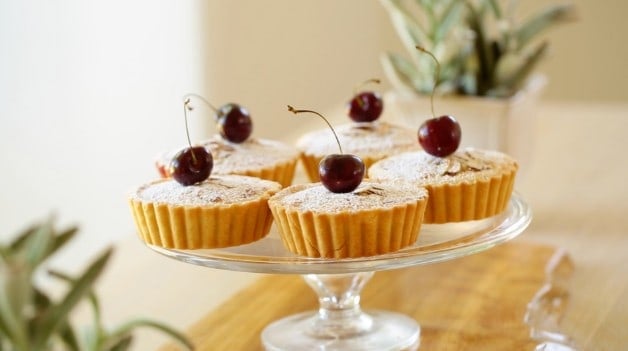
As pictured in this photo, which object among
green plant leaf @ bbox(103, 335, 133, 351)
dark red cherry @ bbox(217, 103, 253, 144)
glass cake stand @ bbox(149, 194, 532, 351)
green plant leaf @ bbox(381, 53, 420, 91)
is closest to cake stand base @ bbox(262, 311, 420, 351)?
glass cake stand @ bbox(149, 194, 532, 351)

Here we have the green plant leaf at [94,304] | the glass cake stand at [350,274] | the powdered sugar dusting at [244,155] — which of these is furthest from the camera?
the powdered sugar dusting at [244,155]

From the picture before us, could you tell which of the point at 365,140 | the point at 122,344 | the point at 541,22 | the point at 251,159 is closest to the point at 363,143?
the point at 365,140

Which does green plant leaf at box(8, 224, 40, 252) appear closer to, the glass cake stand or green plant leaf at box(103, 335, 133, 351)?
green plant leaf at box(103, 335, 133, 351)

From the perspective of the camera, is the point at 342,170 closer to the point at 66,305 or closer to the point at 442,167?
the point at 442,167

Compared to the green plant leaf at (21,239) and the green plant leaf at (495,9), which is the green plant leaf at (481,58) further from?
the green plant leaf at (21,239)

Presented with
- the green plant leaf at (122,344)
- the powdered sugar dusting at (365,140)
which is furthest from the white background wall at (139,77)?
the green plant leaf at (122,344)

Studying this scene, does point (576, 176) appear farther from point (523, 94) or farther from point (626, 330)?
point (626, 330)

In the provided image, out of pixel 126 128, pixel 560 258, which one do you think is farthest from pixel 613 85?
pixel 560 258

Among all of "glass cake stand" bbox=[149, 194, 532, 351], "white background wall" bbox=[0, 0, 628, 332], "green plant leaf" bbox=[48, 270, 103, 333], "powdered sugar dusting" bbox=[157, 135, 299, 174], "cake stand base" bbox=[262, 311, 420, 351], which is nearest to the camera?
"green plant leaf" bbox=[48, 270, 103, 333]
